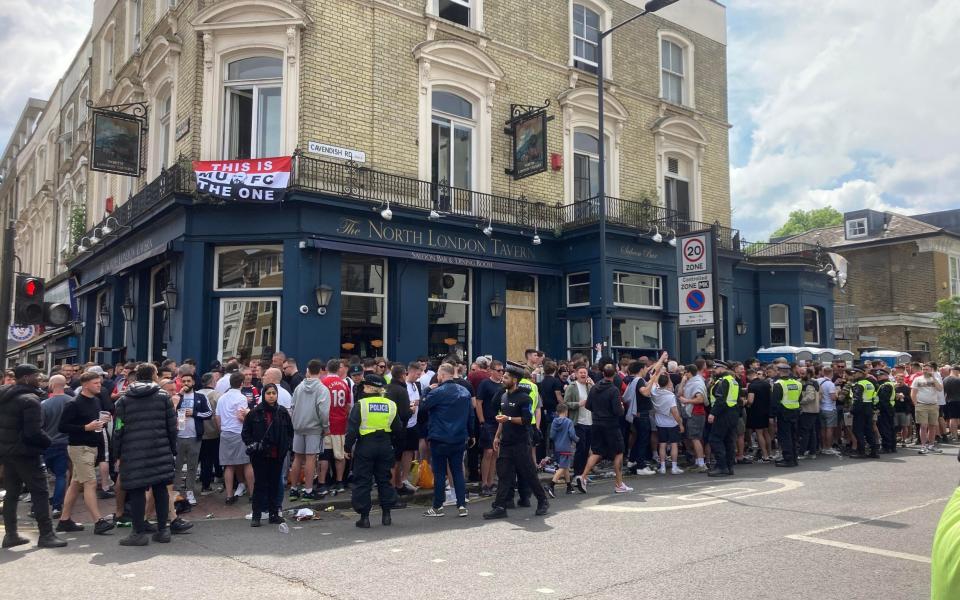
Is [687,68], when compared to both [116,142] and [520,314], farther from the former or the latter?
[116,142]

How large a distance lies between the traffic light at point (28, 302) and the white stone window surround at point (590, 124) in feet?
48.6

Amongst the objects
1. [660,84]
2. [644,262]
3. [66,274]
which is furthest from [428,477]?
[66,274]

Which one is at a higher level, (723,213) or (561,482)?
(723,213)

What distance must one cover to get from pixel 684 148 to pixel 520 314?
9066 mm

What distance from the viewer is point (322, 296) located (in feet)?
53.5

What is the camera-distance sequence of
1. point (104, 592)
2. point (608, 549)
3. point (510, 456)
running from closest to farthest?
point (104, 592), point (608, 549), point (510, 456)

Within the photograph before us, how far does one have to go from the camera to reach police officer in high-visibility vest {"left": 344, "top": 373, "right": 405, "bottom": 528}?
29.7ft

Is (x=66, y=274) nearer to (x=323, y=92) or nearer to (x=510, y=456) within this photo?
(x=323, y=92)

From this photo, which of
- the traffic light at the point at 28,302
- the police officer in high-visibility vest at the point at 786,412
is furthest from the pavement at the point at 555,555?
the police officer in high-visibility vest at the point at 786,412

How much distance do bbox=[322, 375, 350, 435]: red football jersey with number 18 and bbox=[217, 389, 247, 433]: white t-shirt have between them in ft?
4.07

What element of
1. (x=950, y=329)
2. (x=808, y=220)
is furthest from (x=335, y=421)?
(x=808, y=220)

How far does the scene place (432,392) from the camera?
32.8 feet

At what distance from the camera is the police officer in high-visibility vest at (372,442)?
9039 mm

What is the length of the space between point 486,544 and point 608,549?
4.19ft
